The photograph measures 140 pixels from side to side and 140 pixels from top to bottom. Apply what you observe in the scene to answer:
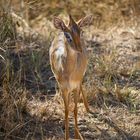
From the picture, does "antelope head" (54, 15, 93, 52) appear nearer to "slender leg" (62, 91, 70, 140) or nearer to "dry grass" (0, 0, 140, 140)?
"slender leg" (62, 91, 70, 140)

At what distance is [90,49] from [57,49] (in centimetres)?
216

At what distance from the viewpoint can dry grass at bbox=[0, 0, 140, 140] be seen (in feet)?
17.4

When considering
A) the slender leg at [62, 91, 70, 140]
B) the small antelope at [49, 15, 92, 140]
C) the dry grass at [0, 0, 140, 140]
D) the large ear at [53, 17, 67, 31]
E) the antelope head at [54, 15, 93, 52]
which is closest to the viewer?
the antelope head at [54, 15, 93, 52]

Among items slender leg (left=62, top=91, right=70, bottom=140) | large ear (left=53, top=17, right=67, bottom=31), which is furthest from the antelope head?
slender leg (left=62, top=91, right=70, bottom=140)

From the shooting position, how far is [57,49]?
4.90 metres

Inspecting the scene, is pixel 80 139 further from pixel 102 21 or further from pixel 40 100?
pixel 102 21

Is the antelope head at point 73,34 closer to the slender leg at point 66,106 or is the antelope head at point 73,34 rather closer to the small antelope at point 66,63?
the small antelope at point 66,63

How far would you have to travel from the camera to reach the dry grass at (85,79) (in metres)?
5.29

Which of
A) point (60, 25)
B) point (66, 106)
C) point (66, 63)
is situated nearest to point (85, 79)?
point (66, 106)

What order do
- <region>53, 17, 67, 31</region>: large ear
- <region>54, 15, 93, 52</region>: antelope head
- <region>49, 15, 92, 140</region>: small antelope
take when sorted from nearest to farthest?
1. <region>54, 15, 93, 52</region>: antelope head
2. <region>53, 17, 67, 31</region>: large ear
3. <region>49, 15, 92, 140</region>: small antelope

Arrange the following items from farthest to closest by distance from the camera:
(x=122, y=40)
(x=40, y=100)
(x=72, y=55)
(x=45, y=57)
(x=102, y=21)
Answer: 1. (x=102, y=21)
2. (x=122, y=40)
3. (x=45, y=57)
4. (x=40, y=100)
5. (x=72, y=55)

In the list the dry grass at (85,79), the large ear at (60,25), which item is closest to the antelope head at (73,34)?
the large ear at (60,25)

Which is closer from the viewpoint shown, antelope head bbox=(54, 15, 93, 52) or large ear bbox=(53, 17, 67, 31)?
antelope head bbox=(54, 15, 93, 52)

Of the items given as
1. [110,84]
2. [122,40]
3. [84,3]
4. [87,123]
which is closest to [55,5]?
[84,3]
